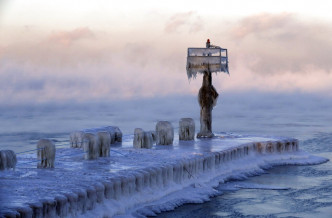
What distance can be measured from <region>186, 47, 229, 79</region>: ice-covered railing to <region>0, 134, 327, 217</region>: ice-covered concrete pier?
3.86m

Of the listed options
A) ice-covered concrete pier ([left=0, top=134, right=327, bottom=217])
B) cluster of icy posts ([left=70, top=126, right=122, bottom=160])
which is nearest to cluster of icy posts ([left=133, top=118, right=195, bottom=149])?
ice-covered concrete pier ([left=0, top=134, right=327, bottom=217])

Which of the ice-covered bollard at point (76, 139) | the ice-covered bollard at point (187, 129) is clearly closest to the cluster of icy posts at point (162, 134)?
the ice-covered bollard at point (187, 129)

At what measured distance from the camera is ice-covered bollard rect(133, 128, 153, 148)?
83.5 feet

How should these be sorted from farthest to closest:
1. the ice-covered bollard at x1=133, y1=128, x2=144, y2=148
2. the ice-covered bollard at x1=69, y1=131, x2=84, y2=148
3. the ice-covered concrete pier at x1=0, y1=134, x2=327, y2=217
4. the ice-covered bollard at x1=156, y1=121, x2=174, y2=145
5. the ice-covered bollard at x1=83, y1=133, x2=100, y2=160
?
1. the ice-covered bollard at x1=156, y1=121, x2=174, y2=145
2. the ice-covered bollard at x1=69, y1=131, x2=84, y2=148
3. the ice-covered bollard at x1=133, y1=128, x2=144, y2=148
4. the ice-covered bollard at x1=83, y1=133, x2=100, y2=160
5. the ice-covered concrete pier at x1=0, y1=134, x2=327, y2=217

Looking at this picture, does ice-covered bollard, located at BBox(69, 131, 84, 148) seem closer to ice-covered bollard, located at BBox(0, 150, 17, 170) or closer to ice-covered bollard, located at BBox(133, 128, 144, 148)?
ice-covered bollard, located at BBox(133, 128, 144, 148)

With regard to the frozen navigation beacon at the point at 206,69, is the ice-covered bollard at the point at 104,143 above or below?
below

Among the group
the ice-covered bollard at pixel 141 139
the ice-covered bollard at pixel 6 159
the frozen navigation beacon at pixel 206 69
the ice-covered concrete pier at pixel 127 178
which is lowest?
the ice-covered concrete pier at pixel 127 178

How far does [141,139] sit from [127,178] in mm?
8095

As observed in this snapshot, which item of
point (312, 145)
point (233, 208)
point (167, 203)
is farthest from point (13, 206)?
point (312, 145)

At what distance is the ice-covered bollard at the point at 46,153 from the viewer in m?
18.7

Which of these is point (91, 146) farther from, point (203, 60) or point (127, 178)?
point (203, 60)

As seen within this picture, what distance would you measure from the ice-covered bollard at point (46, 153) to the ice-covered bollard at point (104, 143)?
2.98 m

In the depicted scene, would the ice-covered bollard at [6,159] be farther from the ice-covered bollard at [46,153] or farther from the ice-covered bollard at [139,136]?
the ice-covered bollard at [139,136]

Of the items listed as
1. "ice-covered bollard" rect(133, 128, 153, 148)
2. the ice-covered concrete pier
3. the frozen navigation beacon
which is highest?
the frozen navigation beacon
